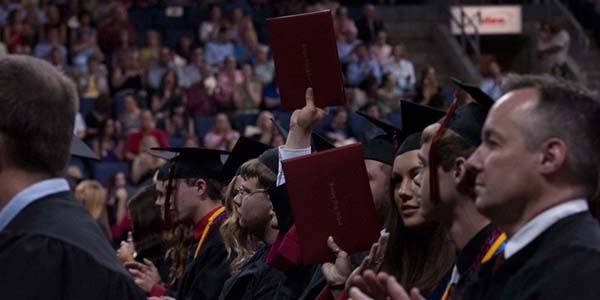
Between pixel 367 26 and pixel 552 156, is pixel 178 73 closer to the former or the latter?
pixel 367 26

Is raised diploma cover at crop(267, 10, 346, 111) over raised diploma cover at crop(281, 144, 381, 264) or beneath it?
over

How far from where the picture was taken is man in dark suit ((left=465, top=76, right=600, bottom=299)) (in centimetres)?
263

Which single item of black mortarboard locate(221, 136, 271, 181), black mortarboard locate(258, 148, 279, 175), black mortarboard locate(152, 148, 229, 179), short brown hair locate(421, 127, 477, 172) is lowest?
black mortarboard locate(152, 148, 229, 179)

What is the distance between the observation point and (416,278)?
370 cm

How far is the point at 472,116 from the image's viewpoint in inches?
134

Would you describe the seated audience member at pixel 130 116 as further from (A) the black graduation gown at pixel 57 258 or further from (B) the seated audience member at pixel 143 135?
(A) the black graduation gown at pixel 57 258

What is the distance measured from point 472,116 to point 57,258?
132 centimetres

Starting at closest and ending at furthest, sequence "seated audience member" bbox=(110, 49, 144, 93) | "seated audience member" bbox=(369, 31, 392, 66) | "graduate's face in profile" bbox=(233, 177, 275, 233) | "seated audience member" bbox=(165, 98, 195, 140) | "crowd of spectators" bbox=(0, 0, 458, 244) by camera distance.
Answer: "graduate's face in profile" bbox=(233, 177, 275, 233)
"crowd of spectators" bbox=(0, 0, 458, 244)
"seated audience member" bbox=(165, 98, 195, 140)
"seated audience member" bbox=(110, 49, 144, 93)
"seated audience member" bbox=(369, 31, 392, 66)

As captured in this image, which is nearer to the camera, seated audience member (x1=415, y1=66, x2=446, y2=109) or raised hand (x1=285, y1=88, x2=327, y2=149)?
raised hand (x1=285, y1=88, x2=327, y2=149)

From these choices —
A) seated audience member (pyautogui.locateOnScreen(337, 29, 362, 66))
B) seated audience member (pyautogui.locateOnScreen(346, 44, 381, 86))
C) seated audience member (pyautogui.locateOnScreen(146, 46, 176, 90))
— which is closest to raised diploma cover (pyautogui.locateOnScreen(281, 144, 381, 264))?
seated audience member (pyautogui.locateOnScreen(146, 46, 176, 90))

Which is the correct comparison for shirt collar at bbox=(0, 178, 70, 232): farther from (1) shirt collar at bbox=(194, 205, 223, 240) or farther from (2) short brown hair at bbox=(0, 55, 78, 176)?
(1) shirt collar at bbox=(194, 205, 223, 240)

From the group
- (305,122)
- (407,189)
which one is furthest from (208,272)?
(407,189)

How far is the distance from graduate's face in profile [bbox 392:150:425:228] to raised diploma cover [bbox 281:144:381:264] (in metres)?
0.10

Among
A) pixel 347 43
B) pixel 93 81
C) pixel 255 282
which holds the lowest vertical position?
pixel 347 43
